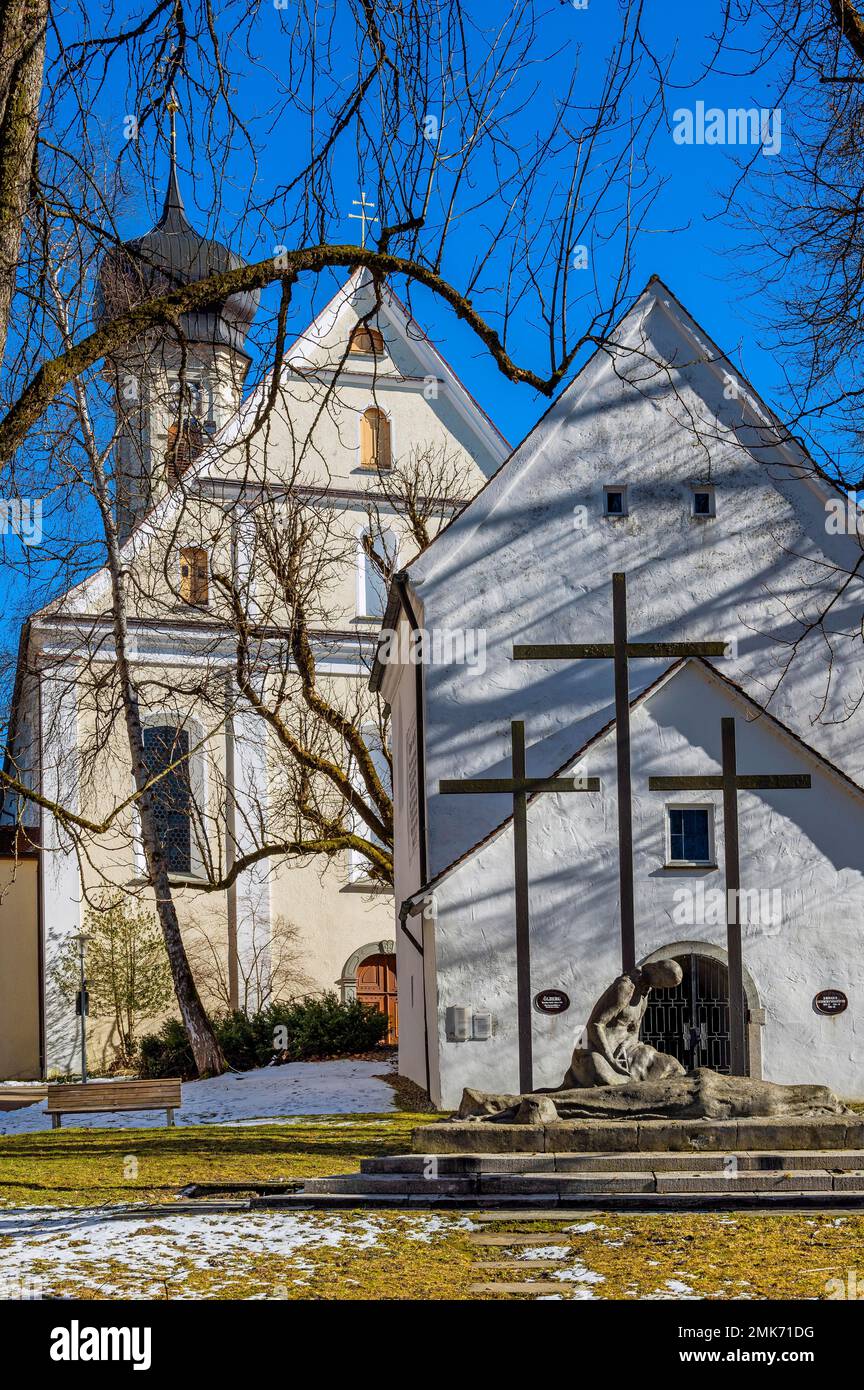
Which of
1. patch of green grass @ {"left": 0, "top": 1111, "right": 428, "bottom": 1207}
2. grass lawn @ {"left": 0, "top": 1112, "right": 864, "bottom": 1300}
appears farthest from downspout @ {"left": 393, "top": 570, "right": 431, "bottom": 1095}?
grass lawn @ {"left": 0, "top": 1112, "right": 864, "bottom": 1300}

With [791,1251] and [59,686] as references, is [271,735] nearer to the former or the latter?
[59,686]

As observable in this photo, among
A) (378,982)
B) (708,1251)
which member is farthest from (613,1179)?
(378,982)

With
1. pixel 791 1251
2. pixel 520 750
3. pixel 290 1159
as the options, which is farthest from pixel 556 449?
pixel 791 1251

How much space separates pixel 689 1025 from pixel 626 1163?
714 centimetres

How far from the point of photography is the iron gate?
1761 cm

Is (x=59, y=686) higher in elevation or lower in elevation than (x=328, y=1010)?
higher

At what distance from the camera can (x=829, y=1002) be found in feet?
59.1

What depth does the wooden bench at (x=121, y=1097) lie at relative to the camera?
16.4 m

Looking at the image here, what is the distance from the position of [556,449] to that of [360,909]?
13.6 m

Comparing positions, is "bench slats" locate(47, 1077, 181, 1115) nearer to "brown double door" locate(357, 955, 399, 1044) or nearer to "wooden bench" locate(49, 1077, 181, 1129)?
"wooden bench" locate(49, 1077, 181, 1129)

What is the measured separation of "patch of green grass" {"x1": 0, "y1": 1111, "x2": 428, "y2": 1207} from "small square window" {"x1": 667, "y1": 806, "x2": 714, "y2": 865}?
4.51 m

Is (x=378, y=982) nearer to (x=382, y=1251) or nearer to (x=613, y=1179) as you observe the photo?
(x=613, y=1179)

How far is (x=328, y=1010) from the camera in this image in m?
26.0

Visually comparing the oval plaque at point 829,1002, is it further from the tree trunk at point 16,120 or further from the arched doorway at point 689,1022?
the tree trunk at point 16,120
